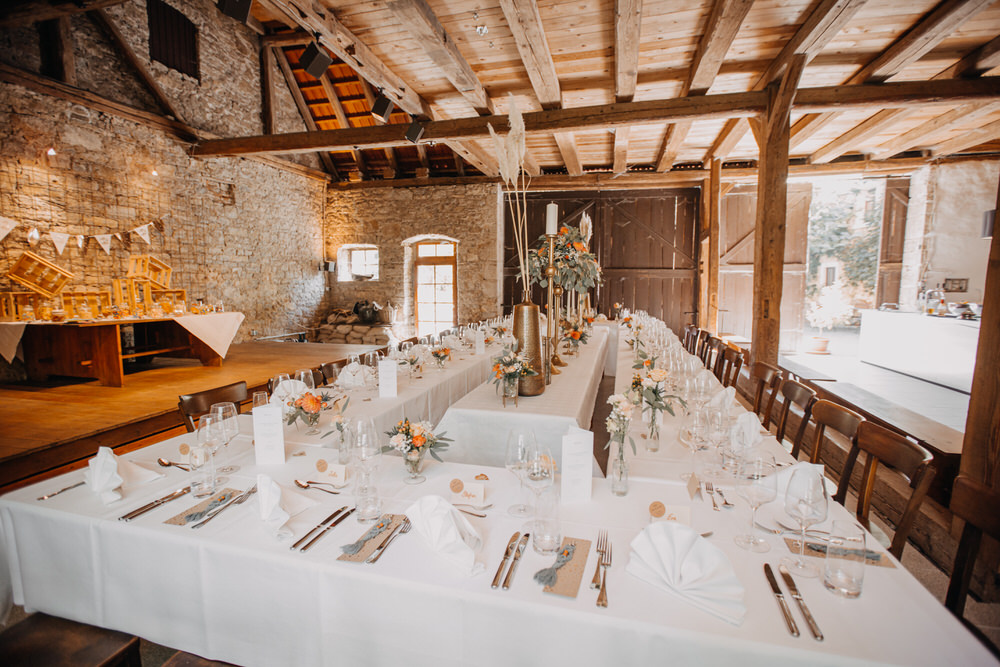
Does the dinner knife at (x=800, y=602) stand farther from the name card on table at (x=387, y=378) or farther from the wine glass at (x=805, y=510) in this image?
the name card on table at (x=387, y=378)

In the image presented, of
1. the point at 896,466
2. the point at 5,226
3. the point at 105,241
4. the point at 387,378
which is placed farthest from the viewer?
the point at 105,241

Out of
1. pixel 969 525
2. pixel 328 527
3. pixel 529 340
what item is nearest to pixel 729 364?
pixel 529 340

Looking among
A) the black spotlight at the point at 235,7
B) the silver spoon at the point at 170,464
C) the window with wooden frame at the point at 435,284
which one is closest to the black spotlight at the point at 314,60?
the black spotlight at the point at 235,7

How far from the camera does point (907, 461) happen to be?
60.3 inches

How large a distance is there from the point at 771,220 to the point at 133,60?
832 cm

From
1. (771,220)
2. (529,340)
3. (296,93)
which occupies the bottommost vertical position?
(529,340)

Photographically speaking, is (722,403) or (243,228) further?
(243,228)

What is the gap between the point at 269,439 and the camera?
5.79 ft

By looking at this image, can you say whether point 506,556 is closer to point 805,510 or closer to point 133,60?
point 805,510

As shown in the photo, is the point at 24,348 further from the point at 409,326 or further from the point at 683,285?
the point at 683,285

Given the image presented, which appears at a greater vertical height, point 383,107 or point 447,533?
point 383,107

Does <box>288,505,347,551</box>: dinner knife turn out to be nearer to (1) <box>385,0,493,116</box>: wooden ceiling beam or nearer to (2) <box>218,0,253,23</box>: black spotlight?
(1) <box>385,0,493,116</box>: wooden ceiling beam

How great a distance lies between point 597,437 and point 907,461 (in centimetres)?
282

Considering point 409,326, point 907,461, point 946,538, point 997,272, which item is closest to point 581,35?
point 997,272
